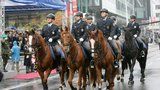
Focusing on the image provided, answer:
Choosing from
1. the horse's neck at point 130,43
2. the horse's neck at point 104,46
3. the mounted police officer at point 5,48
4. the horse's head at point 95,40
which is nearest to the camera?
the horse's head at point 95,40

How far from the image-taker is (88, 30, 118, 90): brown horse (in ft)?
45.7

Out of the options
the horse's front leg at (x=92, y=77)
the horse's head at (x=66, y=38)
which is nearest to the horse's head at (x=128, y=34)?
the horse's front leg at (x=92, y=77)

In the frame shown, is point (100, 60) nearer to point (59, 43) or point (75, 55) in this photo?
point (75, 55)

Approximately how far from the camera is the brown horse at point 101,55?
1392 centimetres

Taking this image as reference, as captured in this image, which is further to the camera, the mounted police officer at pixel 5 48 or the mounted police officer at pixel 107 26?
the mounted police officer at pixel 5 48

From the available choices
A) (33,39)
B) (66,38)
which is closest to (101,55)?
(66,38)

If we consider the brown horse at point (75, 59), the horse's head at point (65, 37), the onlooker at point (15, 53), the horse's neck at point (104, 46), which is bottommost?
the onlooker at point (15, 53)

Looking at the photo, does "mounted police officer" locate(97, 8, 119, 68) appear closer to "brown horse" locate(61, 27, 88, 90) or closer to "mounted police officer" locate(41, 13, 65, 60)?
"brown horse" locate(61, 27, 88, 90)

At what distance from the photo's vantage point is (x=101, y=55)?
1438 cm

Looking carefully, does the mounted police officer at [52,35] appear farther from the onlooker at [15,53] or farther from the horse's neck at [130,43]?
the onlooker at [15,53]

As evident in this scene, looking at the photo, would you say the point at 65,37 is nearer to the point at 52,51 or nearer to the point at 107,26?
the point at 52,51

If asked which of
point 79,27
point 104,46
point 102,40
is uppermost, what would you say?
point 79,27

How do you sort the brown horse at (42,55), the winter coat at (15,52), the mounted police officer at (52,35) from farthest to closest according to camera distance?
the winter coat at (15,52), the mounted police officer at (52,35), the brown horse at (42,55)

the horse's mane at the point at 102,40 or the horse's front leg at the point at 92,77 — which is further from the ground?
the horse's mane at the point at 102,40
